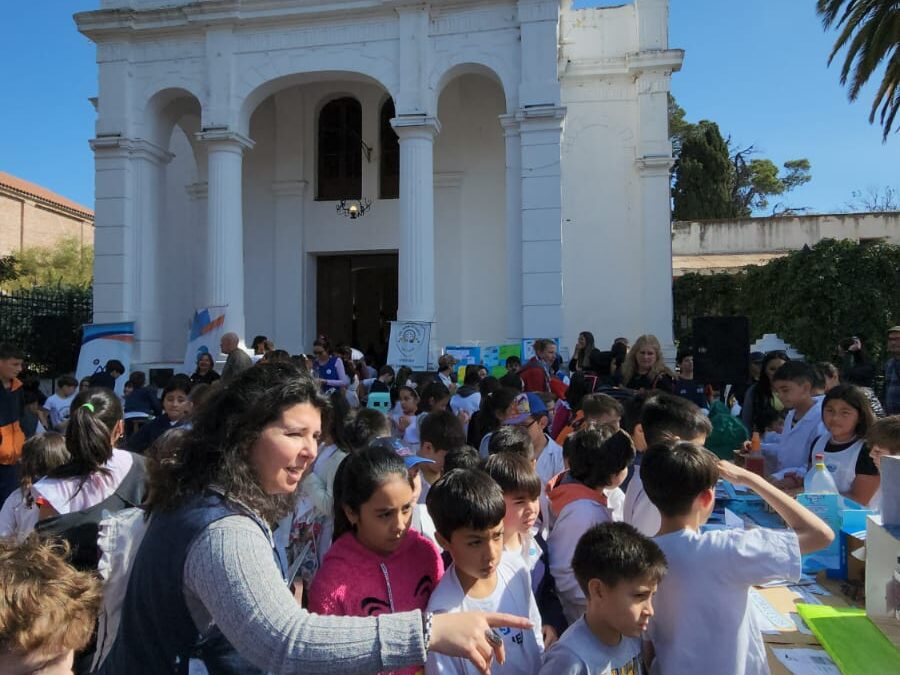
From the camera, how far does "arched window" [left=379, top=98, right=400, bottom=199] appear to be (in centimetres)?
1566

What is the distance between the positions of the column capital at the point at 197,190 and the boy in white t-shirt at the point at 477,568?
15.2 meters

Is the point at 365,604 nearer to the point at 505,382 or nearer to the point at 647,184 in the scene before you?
the point at 505,382

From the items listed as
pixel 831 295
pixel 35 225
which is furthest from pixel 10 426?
pixel 35 225

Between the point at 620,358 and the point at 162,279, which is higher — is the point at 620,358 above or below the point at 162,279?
below

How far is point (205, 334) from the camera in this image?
42.0 ft

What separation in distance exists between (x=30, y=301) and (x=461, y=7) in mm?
12170

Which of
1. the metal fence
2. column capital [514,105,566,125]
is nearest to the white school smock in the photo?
column capital [514,105,566,125]

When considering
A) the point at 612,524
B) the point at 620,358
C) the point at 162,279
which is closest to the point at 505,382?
the point at 620,358

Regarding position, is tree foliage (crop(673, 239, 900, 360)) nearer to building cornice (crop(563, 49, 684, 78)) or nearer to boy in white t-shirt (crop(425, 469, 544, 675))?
building cornice (crop(563, 49, 684, 78))

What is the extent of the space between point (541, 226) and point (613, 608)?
1049 centimetres

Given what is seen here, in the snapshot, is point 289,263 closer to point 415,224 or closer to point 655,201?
point 415,224

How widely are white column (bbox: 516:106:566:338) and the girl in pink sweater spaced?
9.69 meters

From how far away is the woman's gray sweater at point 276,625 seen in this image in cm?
139

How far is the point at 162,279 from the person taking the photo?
1447 cm
